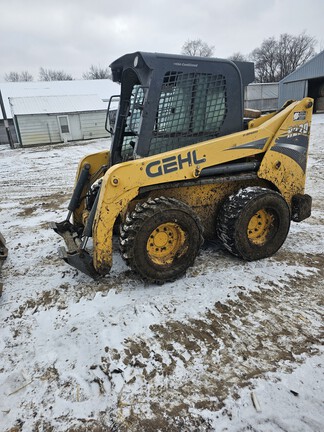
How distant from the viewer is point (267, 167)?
396 cm

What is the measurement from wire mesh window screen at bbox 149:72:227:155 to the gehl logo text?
311 mm

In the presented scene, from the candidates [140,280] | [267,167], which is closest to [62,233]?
[140,280]

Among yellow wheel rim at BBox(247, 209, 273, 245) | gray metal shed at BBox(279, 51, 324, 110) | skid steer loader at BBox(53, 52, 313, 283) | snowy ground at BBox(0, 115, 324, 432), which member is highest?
gray metal shed at BBox(279, 51, 324, 110)

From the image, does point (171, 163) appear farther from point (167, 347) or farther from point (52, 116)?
point (52, 116)

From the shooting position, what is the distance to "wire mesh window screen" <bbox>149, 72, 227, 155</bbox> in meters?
3.51

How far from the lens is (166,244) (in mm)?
3596

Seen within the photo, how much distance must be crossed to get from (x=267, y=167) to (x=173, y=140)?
4.26ft

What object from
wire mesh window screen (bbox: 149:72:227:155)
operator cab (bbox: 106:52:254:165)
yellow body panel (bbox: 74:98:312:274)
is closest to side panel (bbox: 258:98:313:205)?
yellow body panel (bbox: 74:98:312:274)

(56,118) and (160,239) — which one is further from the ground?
(56,118)

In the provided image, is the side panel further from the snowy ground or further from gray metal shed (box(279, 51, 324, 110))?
gray metal shed (box(279, 51, 324, 110))

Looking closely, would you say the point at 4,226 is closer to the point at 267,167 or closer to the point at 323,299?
the point at 267,167

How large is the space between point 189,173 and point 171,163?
0.86 feet

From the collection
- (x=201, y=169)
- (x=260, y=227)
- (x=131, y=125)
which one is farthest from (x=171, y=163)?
(x=260, y=227)

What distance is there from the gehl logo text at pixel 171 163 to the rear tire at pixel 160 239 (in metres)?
0.31
